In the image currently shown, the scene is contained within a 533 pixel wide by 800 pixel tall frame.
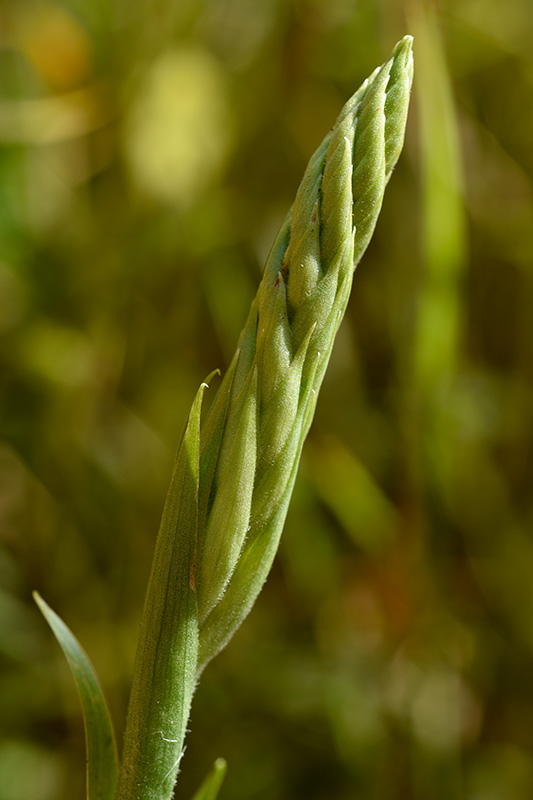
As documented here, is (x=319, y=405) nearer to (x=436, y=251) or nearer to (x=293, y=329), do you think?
(x=436, y=251)

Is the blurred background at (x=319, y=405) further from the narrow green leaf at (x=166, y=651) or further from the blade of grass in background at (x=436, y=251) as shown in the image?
the narrow green leaf at (x=166, y=651)

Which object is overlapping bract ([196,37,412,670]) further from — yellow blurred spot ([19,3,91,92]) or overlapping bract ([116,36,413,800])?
yellow blurred spot ([19,3,91,92])

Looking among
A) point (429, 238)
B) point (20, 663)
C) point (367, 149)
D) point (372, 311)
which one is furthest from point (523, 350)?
point (367, 149)

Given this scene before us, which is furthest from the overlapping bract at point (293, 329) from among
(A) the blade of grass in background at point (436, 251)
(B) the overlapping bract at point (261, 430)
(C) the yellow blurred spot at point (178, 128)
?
(C) the yellow blurred spot at point (178, 128)

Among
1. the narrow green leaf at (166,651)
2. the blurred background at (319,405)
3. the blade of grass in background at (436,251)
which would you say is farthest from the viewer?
the blurred background at (319,405)

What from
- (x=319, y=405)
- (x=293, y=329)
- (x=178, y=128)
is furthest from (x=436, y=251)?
(x=293, y=329)

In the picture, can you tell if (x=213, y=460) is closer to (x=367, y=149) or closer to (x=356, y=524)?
(x=367, y=149)

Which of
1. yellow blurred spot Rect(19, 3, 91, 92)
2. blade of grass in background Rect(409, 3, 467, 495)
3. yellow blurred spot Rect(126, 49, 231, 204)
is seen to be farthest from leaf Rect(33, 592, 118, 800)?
yellow blurred spot Rect(19, 3, 91, 92)
